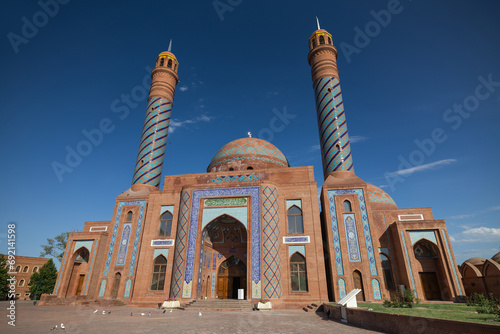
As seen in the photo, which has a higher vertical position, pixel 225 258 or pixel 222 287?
pixel 225 258

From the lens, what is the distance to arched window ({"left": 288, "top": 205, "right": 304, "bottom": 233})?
512 inches

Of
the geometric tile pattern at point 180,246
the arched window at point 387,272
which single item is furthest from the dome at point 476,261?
the geometric tile pattern at point 180,246

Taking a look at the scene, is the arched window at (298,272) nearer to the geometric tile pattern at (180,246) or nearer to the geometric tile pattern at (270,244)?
the geometric tile pattern at (270,244)

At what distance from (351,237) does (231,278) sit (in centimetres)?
640

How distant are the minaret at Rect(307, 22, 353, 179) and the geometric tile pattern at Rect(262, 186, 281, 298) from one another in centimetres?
419

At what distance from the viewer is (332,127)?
1595 centimetres

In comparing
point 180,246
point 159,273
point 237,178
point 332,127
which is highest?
point 332,127

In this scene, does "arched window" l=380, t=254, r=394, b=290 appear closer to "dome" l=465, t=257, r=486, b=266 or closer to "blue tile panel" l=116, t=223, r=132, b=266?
"dome" l=465, t=257, r=486, b=266

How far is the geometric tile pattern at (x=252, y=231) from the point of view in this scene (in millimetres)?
11766

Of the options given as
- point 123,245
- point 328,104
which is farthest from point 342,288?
point 123,245

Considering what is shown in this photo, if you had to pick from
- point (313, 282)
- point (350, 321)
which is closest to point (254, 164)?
point (313, 282)

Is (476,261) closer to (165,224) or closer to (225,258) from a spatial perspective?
(225,258)

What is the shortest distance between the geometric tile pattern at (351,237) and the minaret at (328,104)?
3131 mm

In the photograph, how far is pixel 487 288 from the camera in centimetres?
1323
